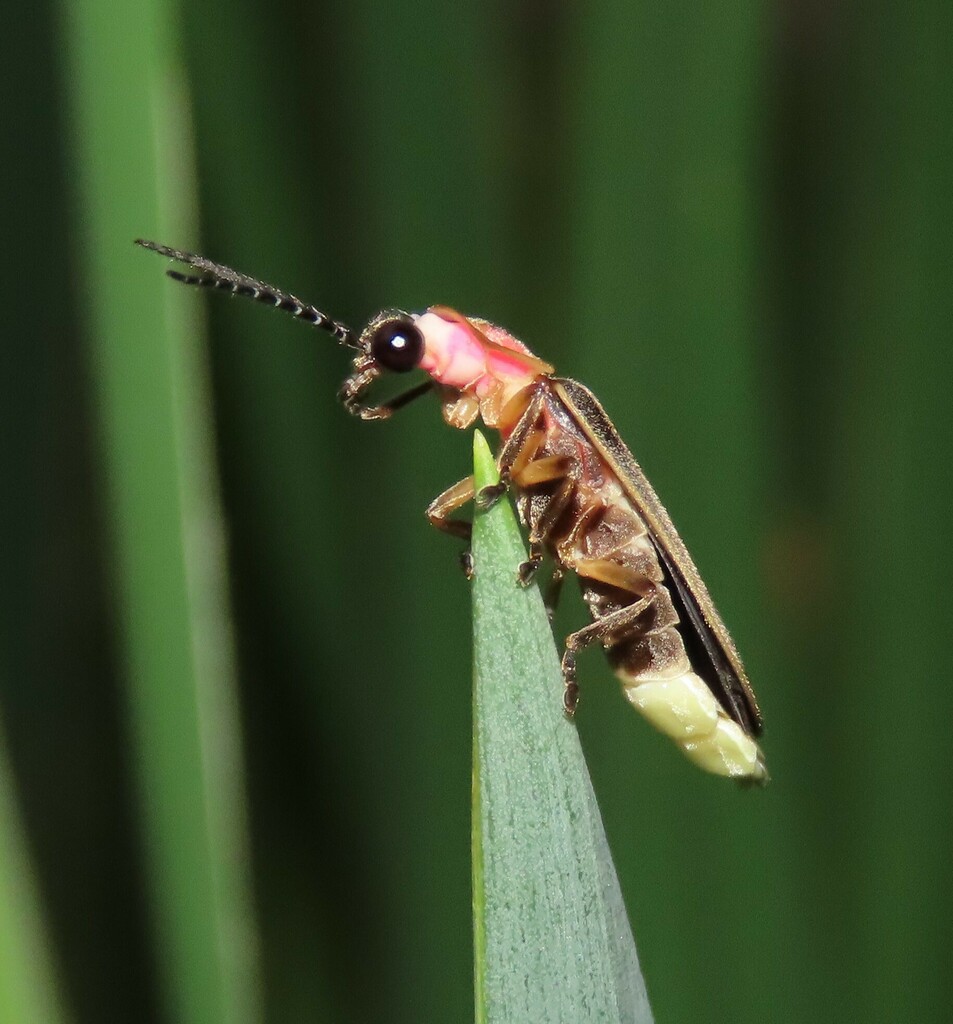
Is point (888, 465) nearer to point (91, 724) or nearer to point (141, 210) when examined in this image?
point (141, 210)

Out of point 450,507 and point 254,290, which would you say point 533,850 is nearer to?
point 450,507

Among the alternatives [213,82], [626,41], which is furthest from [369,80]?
[626,41]

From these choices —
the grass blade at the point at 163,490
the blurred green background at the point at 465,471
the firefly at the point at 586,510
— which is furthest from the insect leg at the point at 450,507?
the grass blade at the point at 163,490

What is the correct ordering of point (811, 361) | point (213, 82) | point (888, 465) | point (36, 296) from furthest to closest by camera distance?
point (811, 361)
point (888, 465)
point (213, 82)
point (36, 296)

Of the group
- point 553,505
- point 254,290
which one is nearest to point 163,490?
point 254,290

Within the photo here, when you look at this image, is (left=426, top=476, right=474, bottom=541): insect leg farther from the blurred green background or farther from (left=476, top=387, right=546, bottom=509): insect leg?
the blurred green background

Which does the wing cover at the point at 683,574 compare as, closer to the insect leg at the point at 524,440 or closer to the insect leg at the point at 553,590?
the insect leg at the point at 524,440
